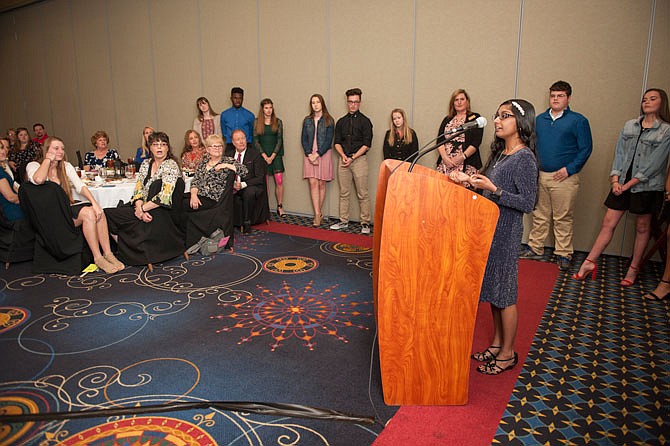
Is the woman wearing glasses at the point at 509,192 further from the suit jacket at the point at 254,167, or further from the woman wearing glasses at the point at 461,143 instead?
the suit jacket at the point at 254,167

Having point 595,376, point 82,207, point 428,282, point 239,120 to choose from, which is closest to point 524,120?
point 428,282

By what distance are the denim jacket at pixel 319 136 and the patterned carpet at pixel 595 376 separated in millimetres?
3755

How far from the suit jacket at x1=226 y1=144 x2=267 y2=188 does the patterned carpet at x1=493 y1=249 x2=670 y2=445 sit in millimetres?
3947

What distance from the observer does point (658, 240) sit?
4.29m

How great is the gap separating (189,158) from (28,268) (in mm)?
2592

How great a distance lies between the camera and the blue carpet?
2.22 metres

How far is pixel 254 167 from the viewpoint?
6.25m

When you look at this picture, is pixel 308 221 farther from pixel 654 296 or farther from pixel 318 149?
pixel 654 296

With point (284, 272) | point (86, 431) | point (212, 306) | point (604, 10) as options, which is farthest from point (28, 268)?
point (604, 10)

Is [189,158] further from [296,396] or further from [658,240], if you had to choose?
[658,240]

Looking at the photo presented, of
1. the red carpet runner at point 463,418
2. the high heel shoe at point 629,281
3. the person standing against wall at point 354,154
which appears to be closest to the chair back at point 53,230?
the person standing against wall at point 354,154

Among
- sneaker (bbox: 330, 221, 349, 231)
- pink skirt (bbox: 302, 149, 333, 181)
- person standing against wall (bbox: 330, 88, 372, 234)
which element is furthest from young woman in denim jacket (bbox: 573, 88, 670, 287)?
pink skirt (bbox: 302, 149, 333, 181)

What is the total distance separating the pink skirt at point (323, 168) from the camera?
669 centimetres

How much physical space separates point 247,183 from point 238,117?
1553 mm
